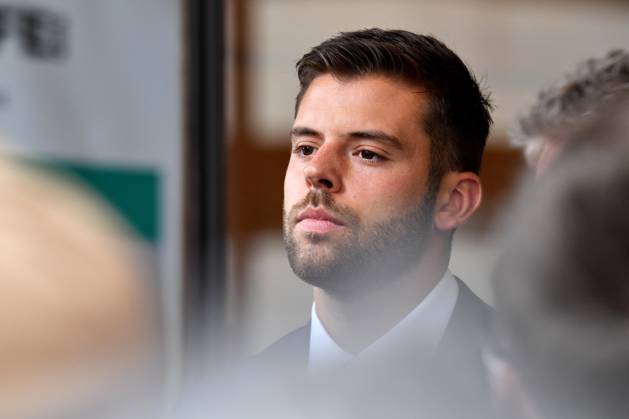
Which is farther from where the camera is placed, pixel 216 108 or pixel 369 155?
pixel 216 108

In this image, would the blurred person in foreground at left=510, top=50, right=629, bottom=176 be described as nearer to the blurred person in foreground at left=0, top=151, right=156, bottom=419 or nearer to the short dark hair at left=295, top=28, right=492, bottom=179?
the short dark hair at left=295, top=28, right=492, bottom=179

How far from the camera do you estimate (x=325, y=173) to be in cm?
32

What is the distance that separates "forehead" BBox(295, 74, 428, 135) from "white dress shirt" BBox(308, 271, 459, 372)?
51 mm

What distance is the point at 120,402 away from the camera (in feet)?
1.03

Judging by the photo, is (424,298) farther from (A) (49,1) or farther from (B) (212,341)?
(A) (49,1)

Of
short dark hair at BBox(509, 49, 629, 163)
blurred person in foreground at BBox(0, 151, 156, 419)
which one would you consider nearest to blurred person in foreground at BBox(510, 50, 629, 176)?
short dark hair at BBox(509, 49, 629, 163)

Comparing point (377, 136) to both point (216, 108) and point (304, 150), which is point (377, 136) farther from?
point (216, 108)

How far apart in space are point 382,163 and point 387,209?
0.01m

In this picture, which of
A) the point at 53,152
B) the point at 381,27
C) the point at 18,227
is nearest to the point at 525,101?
the point at 381,27

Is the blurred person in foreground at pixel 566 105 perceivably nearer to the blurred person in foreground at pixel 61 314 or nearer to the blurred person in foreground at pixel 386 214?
the blurred person in foreground at pixel 386 214

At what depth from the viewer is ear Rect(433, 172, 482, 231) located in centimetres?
32

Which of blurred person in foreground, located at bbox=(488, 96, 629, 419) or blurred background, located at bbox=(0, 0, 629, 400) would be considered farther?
blurred background, located at bbox=(0, 0, 629, 400)

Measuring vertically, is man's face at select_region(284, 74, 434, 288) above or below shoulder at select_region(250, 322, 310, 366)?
above

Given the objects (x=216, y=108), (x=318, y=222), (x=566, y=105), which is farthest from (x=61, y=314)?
(x=216, y=108)
